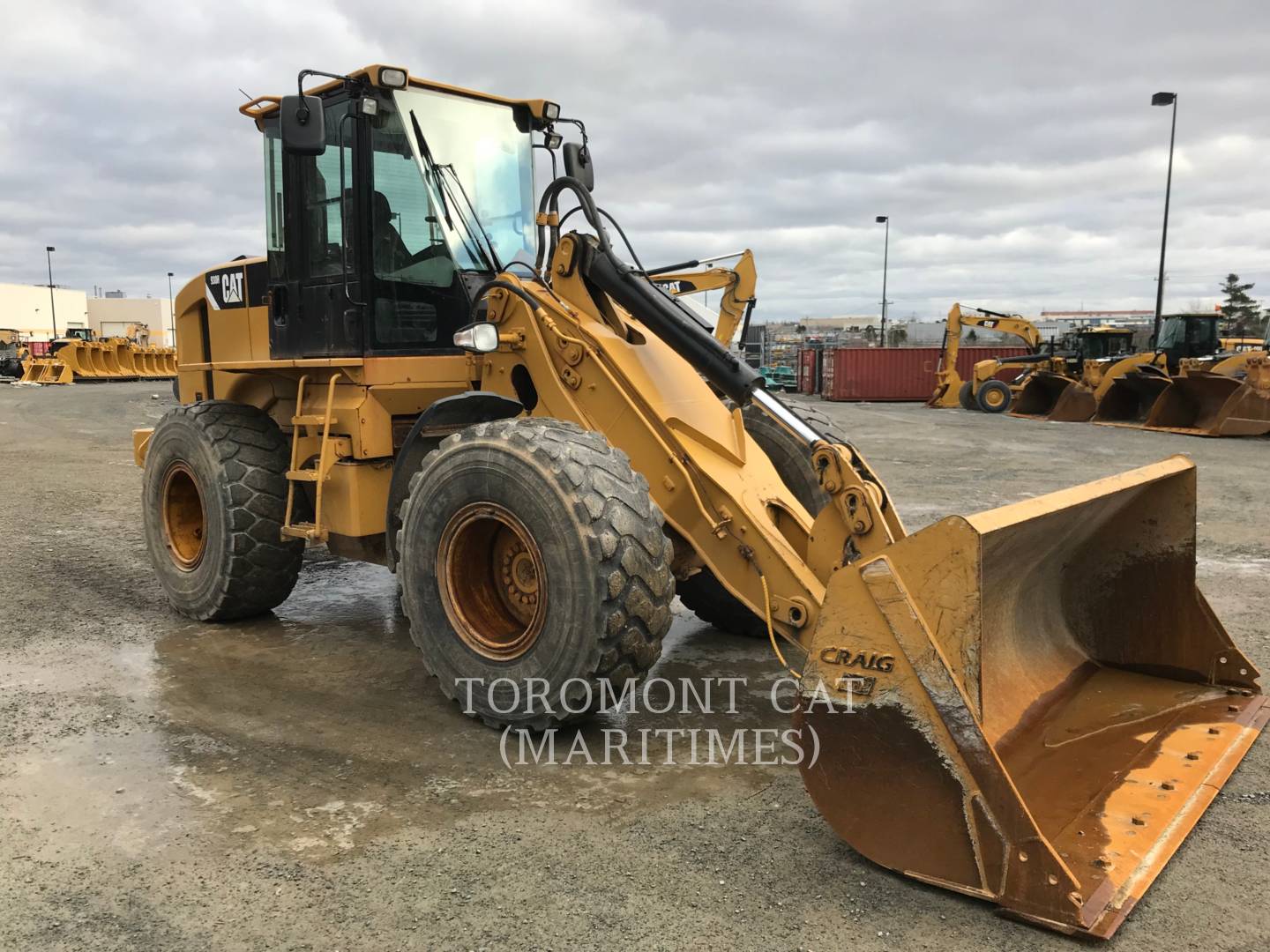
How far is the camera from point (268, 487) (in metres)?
5.70

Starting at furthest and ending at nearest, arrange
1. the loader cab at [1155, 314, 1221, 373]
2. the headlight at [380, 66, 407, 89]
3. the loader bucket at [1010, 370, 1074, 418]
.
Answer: the loader cab at [1155, 314, 1221, 373], the loader bucket at [1010, 370, 1074, 418], the headlight at [380, 66, 407, 89]

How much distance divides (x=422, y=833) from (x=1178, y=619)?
3.52 meters

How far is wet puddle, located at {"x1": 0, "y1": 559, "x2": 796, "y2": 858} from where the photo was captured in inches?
137

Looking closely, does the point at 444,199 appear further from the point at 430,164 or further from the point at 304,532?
the point at 304,532

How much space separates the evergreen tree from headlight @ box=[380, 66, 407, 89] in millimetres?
57559

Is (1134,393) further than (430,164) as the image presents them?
Yes

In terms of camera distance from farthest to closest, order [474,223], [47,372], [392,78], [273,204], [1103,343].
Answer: [47,372] → [1103,343] → [273,204] → [474,223] → [392,78]

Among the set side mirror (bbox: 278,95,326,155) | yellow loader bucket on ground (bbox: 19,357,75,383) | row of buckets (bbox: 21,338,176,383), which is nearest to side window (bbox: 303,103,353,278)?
side mirror (bbox: 278,95,326,155)

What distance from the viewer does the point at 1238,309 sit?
65188mm

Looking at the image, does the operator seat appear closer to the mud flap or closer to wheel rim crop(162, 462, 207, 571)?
wheel rim crop(162, 462, 207, 571)

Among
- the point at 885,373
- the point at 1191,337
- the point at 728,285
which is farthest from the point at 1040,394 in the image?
the point at 728,285

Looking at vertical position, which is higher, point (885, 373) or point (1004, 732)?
point (885, 373)

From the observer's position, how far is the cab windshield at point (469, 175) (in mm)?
5137

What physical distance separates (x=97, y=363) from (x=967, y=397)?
105 feet
